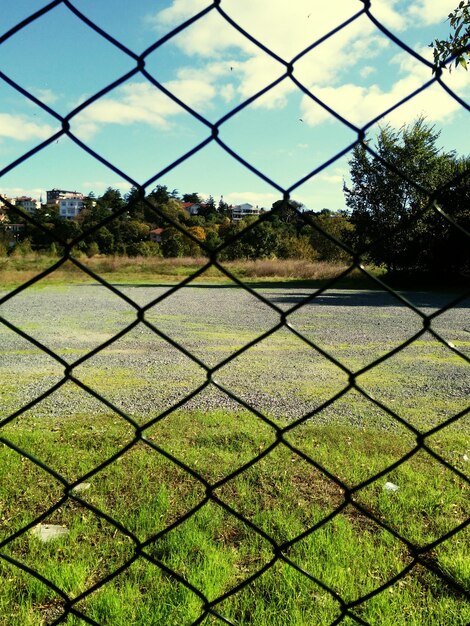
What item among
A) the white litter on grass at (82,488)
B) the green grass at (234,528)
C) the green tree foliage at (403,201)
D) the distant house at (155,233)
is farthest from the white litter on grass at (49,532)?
the green tree foliage at (403,201)

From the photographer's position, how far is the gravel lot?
4363 mm

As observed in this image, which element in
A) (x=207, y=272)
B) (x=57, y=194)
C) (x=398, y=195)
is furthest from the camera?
(x=207, y=272)

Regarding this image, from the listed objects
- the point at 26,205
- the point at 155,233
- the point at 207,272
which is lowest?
the point at 207,272

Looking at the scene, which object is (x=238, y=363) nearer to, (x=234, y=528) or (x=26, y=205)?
(x=234, y=528)

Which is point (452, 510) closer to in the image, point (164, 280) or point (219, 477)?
point (219, 477)

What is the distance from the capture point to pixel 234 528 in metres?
2.38

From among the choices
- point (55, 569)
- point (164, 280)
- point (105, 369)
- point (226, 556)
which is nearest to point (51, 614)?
point (55, 569)

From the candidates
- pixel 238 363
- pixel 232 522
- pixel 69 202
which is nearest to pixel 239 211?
pixel 69 202

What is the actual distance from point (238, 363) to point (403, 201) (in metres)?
14.6

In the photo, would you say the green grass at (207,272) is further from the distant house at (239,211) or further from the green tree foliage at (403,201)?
the distant house at (239,211)

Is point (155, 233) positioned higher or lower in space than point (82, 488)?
higher

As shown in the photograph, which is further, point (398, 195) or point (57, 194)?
point (398, 195)

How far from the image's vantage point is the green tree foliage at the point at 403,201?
1759cm

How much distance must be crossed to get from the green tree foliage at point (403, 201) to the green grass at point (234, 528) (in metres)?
14.2
